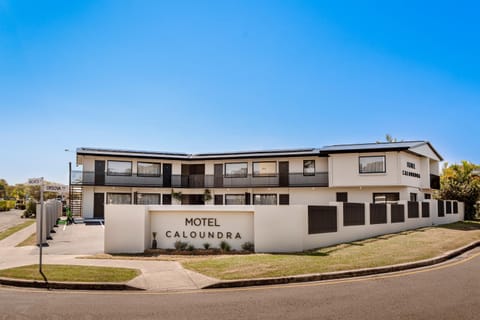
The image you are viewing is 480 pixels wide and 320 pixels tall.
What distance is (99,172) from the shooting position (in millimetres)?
37781

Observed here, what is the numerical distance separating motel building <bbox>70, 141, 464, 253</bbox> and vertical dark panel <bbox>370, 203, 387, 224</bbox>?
5 cm

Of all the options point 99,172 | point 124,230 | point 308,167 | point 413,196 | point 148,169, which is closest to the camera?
point 124,230

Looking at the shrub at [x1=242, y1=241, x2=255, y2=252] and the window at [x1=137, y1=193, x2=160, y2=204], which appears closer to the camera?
the shrub at [x1=242, y1=241, x2=255, y2=252]

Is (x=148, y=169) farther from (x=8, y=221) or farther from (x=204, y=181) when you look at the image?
(x=8, y=221)

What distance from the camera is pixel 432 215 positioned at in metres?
28.8

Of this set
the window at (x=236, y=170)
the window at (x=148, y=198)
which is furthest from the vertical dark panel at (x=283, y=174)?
the window at (x=148, y=198)

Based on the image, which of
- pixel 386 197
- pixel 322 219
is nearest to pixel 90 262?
pixel 322 219

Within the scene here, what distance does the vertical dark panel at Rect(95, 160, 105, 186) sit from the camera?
37378 mm

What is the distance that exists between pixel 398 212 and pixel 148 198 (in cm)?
2369

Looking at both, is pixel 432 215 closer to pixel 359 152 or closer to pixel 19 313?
pixel 359 152

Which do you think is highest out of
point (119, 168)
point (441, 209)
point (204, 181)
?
point (119, 168)

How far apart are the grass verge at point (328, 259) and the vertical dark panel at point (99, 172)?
24627 mm

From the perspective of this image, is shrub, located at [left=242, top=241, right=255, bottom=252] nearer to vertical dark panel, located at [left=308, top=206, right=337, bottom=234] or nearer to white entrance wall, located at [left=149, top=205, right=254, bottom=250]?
white entrance wall, located at [left=149, top=205, right=254, bottom=250]

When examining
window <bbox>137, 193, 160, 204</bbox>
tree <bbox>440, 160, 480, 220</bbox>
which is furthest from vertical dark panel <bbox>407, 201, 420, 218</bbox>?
window <bbox>137, 193, 160, 204</bbox>
